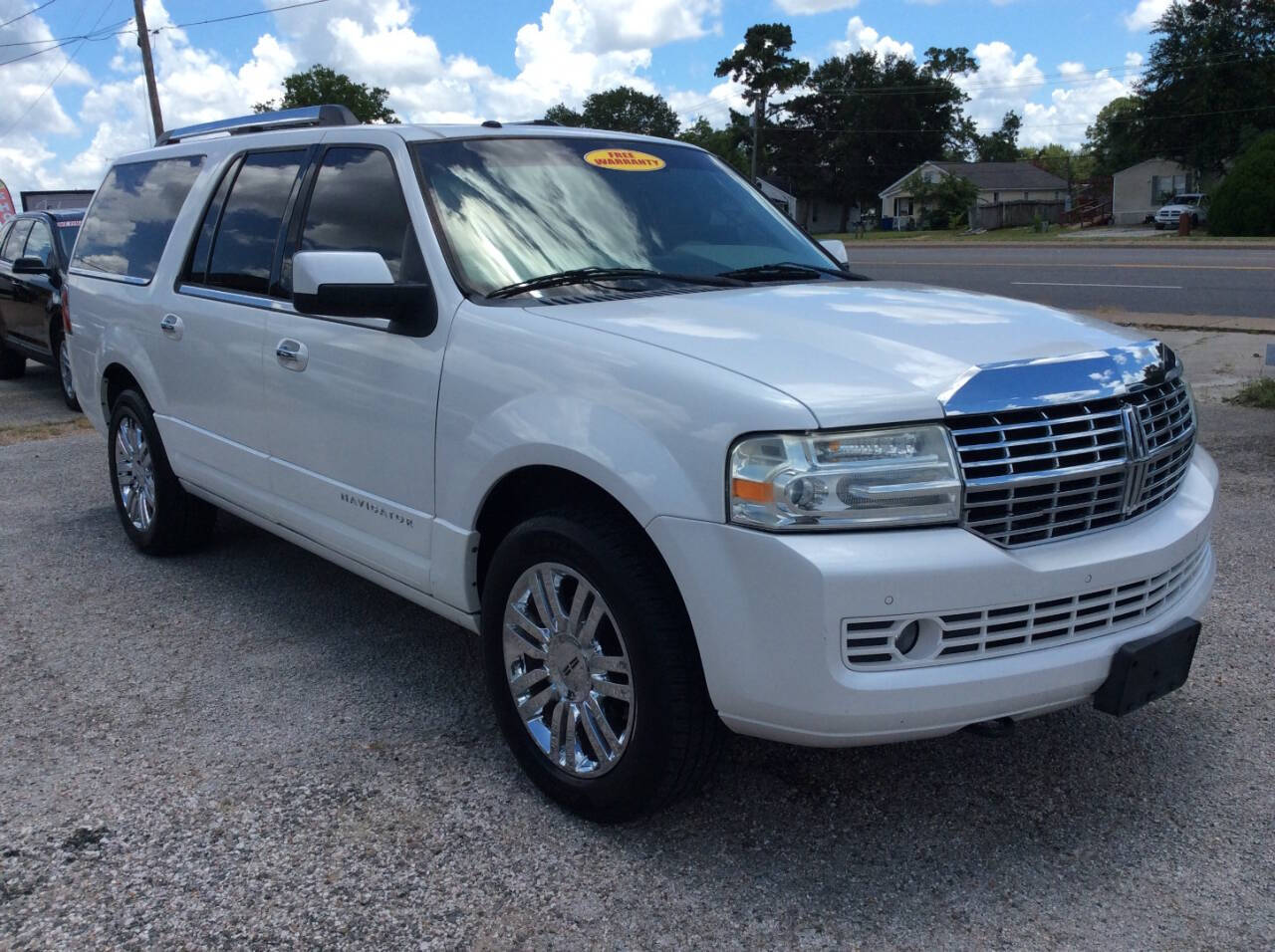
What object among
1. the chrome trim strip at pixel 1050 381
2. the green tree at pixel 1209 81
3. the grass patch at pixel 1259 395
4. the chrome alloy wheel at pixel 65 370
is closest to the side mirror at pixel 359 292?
the chrome trim strip at pixel 1050 381

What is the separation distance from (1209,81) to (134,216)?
71253 millimetres

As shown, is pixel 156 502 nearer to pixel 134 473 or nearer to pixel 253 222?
pixel 134 473

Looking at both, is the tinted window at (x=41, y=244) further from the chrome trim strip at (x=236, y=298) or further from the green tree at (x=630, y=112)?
the green tree at (x=630, y=112)

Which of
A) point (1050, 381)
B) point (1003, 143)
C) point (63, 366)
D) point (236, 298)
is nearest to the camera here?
point (1050, 381)

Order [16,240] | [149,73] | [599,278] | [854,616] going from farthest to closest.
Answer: [149,73] → [16,240] → [599,278] → [854,616]

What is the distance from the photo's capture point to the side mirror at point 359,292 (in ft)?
11.0

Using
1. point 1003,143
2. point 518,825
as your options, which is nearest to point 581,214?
point 518,825

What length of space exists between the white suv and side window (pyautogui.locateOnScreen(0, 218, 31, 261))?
27.5 ft

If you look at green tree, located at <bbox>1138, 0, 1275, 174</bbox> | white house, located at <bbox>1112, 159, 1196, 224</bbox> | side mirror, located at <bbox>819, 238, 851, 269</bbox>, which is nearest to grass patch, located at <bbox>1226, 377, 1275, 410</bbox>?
side mirror, located at <bbox>819, 238, 851, 269</bbox>


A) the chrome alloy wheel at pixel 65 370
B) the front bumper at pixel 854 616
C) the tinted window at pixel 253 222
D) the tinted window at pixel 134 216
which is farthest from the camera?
the chrome alloy wheel at pixel 65 370

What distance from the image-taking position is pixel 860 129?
3563 inches

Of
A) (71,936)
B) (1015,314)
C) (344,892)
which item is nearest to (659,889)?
(344,892)

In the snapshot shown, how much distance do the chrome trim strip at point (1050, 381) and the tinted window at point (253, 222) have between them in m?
2.71

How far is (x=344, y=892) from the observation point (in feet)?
9.41
